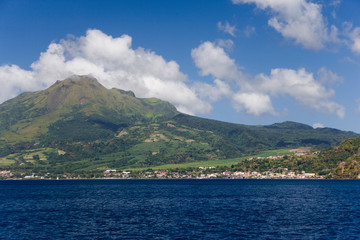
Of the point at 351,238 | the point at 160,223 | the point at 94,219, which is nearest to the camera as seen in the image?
the point at 351,238

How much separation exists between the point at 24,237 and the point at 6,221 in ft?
69.8

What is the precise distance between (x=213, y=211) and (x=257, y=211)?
11.9 meters

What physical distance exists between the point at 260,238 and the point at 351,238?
1551 cm

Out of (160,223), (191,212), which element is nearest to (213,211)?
(191,212)

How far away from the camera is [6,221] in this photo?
260ft

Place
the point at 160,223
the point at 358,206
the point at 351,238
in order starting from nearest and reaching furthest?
1. the point at 351,238
2. the point at 160,223
3. the point at 358,206

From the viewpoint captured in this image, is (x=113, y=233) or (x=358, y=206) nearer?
(x=113, y=233)

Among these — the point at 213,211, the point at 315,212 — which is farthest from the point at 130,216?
the point at 315,212

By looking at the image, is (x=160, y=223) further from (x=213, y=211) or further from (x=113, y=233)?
(x=213, y=211)

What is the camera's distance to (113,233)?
2532 inches

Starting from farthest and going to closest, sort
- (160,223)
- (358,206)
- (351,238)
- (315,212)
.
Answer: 1. (358,206)
2. (315,212)
3. (160,223)
4. (351,238)

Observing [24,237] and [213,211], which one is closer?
[24,237]

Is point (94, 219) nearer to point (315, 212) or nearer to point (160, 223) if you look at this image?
point (160, 223)

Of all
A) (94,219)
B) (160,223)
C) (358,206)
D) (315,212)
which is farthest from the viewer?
(358,206)
